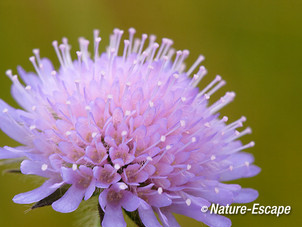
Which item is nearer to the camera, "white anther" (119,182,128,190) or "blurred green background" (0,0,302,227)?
"white anther" (119,182,128,190)

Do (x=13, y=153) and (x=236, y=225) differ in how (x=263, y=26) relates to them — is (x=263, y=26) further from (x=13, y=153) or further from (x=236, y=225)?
(x=13, y=153)

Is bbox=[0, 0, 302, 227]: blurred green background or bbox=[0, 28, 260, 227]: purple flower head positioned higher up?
bbox=[0, 0, 302, 227]: blurred green background

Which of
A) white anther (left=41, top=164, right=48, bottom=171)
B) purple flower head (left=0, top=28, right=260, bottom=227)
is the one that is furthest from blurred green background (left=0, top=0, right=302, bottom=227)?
white anther (left=41, top=164, right=48, bottom=171)

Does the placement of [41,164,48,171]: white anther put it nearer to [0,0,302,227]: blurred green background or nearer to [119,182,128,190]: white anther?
[119,182,128,190]: white anther

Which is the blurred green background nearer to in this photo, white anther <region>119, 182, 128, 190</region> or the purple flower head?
the purple flower head

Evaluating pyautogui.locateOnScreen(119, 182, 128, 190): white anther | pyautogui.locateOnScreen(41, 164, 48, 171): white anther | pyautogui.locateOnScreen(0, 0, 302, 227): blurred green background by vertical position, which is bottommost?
pyautogui.locateOnScreen(119, 182, 128, 190): white anther

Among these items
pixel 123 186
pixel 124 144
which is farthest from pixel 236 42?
pixel 123 186

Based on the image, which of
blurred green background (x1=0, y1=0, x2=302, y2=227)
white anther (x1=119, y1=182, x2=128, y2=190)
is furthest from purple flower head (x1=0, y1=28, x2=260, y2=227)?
blurred green background (x1=0, y1=0, x2=302, y2=227)

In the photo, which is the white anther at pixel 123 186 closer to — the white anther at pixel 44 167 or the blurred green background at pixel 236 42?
the white anther at pixel 44 167
